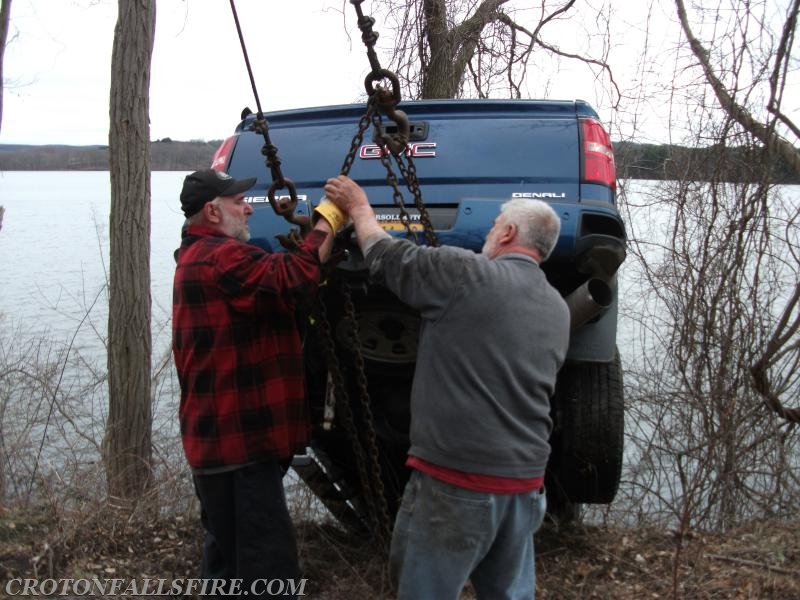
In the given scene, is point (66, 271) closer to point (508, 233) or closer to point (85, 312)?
point (85, 312)

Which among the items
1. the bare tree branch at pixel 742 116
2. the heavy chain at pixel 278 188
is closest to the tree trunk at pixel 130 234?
the heavy chain at pixel 278 188

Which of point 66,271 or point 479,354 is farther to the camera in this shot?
point 66,271

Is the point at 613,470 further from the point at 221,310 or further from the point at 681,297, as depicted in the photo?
the point at 681,297

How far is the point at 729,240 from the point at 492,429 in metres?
5.16

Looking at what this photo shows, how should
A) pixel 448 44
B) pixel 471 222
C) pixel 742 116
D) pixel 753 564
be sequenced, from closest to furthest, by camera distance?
pixel 471 222 < pixel 753 564 < pixel 742 116 < pixel 448 44

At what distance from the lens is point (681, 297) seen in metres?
7.57

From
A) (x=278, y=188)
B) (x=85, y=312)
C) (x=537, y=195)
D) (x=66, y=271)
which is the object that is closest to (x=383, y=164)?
(x=278, y=188)

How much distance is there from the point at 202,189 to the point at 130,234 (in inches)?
137

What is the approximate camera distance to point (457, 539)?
2773mm

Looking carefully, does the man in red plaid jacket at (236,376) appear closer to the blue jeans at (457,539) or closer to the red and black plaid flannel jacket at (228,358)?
the red and black plaid flannel jacket at (228,358)

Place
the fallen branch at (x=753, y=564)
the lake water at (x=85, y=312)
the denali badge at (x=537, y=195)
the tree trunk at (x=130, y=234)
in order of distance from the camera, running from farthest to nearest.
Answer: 1. the lake water at (x=85, y=312)
2. the tree trunk at (x=130, y=234)
3. the fallen branch at (x=753, y=564)
4. the denali badge at (x=537, y=195)

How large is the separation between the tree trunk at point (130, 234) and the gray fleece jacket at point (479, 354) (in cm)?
422

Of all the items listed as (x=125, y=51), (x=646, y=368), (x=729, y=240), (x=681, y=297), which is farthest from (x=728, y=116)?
(x=125, y=51)

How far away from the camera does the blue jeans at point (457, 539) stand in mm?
2770
